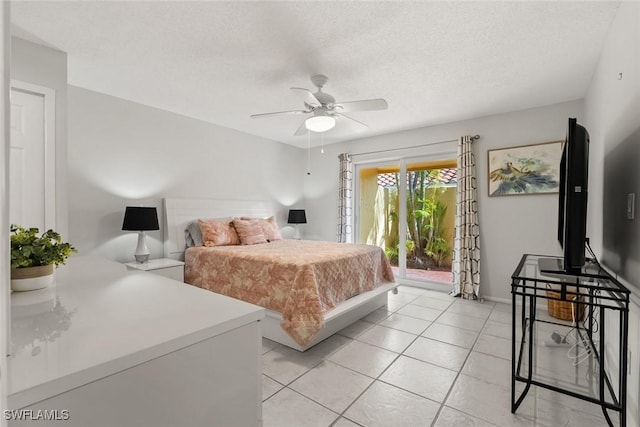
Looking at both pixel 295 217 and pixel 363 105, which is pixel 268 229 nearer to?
pixel 295 217

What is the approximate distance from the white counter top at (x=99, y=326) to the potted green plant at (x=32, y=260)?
0.04m

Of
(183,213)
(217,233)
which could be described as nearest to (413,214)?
(217,233)

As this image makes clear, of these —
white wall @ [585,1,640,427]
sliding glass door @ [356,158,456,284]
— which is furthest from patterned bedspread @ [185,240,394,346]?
white wall @ [585,1,640,427]

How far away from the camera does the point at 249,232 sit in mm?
4094

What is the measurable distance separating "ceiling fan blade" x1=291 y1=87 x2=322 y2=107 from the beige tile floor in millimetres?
2232

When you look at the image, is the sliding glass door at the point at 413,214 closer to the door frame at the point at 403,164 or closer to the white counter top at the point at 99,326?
the door frame at the point at 403,164

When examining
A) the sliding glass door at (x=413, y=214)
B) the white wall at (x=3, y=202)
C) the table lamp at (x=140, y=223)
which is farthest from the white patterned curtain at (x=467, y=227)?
the white wall at (x=3, y=202)

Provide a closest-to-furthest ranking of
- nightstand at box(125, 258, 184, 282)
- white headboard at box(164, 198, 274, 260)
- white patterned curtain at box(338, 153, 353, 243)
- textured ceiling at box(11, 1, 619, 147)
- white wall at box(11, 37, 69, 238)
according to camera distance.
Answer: textured ceiling at box(11, 1, 619, 147) → white wall at box(11, 37, 69, 238) → nightstand at box(125, 258, 184, 282) → white headboard at box(164, 198, 274, 260) → white patterned curtain at box(338, 153, 353, 243)

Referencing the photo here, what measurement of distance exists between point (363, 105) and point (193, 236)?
111 inches

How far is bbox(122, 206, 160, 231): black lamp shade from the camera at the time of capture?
3.09 m

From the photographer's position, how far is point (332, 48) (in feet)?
7.51

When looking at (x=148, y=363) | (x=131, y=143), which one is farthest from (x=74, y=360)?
(x=131, y=143)

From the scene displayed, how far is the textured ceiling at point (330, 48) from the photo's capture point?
190cm

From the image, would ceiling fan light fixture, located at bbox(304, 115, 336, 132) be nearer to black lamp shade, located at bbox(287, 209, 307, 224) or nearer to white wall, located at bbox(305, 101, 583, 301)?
white wall, located at bbox(305, 101, 583, 301)
